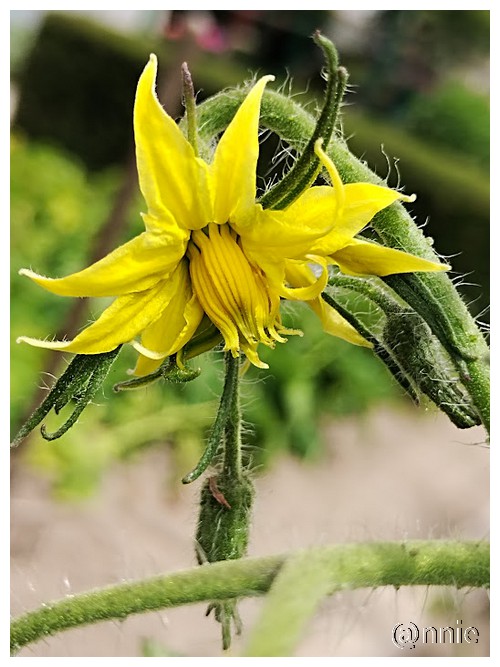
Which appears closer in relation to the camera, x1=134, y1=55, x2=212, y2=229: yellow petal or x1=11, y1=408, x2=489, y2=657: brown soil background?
x1=134, y1=55, x2=212, y2=229: yellow petal

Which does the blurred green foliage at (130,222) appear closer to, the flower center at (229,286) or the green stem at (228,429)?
the green stem at (228,429)

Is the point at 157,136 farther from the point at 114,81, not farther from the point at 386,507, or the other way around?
the point at 114,81

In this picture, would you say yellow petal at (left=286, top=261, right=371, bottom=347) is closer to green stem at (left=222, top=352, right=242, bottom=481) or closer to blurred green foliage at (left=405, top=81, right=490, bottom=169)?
green stem at (left=222, top=352, right=242, bottom=481)

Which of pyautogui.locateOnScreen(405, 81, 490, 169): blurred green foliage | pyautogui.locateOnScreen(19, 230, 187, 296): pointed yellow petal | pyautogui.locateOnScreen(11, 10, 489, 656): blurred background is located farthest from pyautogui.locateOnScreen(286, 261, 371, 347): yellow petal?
pyautogui.locateOnScreen(405, 81, 490, 169): blurred green foliage

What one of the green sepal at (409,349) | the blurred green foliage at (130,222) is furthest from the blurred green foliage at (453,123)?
the green sepal at (409,349)

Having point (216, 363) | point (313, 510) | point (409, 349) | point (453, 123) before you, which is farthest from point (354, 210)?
point (453, 123)

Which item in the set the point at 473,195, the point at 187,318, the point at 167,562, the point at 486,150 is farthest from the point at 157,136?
the point at 486,150
